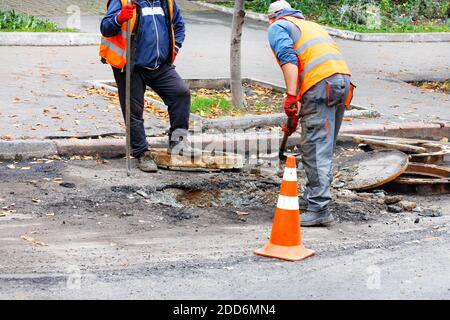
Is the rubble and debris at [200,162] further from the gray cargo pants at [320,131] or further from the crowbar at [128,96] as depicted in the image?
the gray cargo pants at [320,131]

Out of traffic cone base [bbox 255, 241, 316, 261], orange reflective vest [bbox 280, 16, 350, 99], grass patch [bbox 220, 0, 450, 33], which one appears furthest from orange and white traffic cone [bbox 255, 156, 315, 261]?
grass patch [bbox 220, 0, 450, 33]

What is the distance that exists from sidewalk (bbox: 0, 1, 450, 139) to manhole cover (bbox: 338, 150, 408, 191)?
82.8 inches

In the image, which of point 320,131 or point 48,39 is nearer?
point 320,131

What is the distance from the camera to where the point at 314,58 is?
24.7 ft

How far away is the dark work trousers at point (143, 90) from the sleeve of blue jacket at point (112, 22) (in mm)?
369

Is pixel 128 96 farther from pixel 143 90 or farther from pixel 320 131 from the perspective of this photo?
pixel 320 131

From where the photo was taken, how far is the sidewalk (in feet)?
34.3

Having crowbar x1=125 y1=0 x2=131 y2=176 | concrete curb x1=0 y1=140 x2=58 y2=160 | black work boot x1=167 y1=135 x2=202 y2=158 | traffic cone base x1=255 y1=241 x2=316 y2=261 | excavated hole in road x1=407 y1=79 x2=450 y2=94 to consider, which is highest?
crowbar x1=125 y1=0 x2=131 y2=176

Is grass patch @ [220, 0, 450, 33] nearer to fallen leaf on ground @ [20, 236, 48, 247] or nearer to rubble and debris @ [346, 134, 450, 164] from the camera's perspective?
rubble and debris @ [346, 134, 450, 164]

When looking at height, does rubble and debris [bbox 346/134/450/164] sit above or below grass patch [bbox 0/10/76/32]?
above

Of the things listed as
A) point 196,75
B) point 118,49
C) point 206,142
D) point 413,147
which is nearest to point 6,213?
point 118,49

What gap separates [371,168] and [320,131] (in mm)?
1496

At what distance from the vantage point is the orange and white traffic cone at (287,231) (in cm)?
657

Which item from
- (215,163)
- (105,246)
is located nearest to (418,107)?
(215,163)
